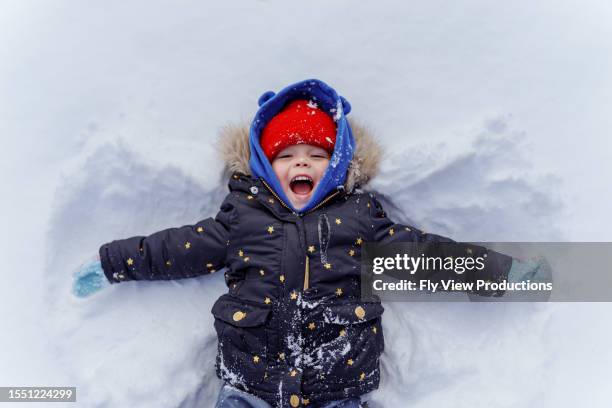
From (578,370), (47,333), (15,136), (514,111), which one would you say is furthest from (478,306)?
(15,136)

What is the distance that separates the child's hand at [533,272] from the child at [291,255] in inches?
0.7

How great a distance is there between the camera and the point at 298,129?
1.94 m

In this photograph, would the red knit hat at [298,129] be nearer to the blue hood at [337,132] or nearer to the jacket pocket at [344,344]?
the blue hood at [337,132]

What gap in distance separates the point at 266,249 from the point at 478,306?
34.9 inches

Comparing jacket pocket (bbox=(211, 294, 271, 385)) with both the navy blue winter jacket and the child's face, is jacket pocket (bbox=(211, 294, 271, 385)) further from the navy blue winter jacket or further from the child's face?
the child's face

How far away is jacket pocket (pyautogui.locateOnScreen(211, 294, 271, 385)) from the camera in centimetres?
182

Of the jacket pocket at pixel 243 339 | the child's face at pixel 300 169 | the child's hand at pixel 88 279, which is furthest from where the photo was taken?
the child's hand at pixel 88 279

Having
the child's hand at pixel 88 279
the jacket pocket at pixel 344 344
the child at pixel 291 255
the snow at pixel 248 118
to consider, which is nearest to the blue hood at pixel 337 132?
the child at pixel 291 255

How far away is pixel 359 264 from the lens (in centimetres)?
190

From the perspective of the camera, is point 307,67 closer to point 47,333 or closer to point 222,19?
point 222,19

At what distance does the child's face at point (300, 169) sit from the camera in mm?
1923

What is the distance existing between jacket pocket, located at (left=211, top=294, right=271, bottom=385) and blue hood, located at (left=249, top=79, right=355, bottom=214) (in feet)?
1.27

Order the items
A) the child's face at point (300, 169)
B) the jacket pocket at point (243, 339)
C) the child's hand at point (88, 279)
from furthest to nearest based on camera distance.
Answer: the child's hand at point (88, 279) < the child's face at point (300, 169) < the jacket pocket at point (243, 339)

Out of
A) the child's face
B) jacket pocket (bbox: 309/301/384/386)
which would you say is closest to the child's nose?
the child's face
